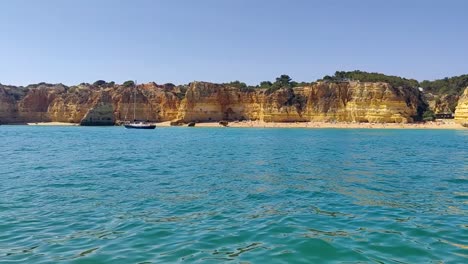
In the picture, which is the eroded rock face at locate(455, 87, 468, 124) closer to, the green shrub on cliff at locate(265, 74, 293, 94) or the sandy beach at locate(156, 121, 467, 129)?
the sandy beach at locate(156, 121, 467, 129)

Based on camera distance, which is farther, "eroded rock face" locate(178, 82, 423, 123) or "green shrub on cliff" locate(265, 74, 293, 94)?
"green shrub on cliff" locate(265, 74, 293, 94)

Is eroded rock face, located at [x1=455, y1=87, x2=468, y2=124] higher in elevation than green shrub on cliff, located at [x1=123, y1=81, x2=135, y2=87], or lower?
lower

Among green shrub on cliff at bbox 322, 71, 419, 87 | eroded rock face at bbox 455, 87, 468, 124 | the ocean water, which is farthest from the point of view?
green shrub on cliff at bbox 322, 71, 419, 87

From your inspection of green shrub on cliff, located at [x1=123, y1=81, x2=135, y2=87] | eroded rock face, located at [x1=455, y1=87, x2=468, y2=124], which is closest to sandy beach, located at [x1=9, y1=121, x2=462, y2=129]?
eroded rock face, located at [x1=455, y1=87, x2=468, y2=124]

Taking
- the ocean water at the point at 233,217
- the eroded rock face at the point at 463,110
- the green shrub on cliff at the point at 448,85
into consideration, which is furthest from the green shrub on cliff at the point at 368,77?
the ocean water at the point at 233,217

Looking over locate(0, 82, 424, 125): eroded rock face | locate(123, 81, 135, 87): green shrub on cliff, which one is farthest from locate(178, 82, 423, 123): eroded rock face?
locate(123, 81, 135, 87): green shrub on cliff

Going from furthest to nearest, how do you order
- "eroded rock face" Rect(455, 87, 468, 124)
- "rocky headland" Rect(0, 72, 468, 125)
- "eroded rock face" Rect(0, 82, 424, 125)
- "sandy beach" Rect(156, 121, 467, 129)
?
"eroded rock face" Rect(0, 82, 424, 125) < "rocky headland" Rect(0, 72, 468, 125) < "sandy beach" Rect(156, 121, 467, 129) < "eroded rock face" Rect(455, 87, 468, 124)

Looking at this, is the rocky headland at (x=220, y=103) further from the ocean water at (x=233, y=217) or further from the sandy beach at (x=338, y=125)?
the ocean water at (x=233, y=217)

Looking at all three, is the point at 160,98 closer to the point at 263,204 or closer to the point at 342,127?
the point at 342,127

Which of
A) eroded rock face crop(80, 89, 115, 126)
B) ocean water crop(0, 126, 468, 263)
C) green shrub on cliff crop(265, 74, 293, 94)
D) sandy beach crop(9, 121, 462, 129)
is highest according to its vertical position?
green shrub on cliff crop(265, 74, 293, 94)

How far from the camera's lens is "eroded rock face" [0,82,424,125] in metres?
96.6

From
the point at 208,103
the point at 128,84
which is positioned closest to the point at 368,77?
the point at 208,103

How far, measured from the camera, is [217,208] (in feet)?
37.0

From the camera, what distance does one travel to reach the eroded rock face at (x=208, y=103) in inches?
3802
